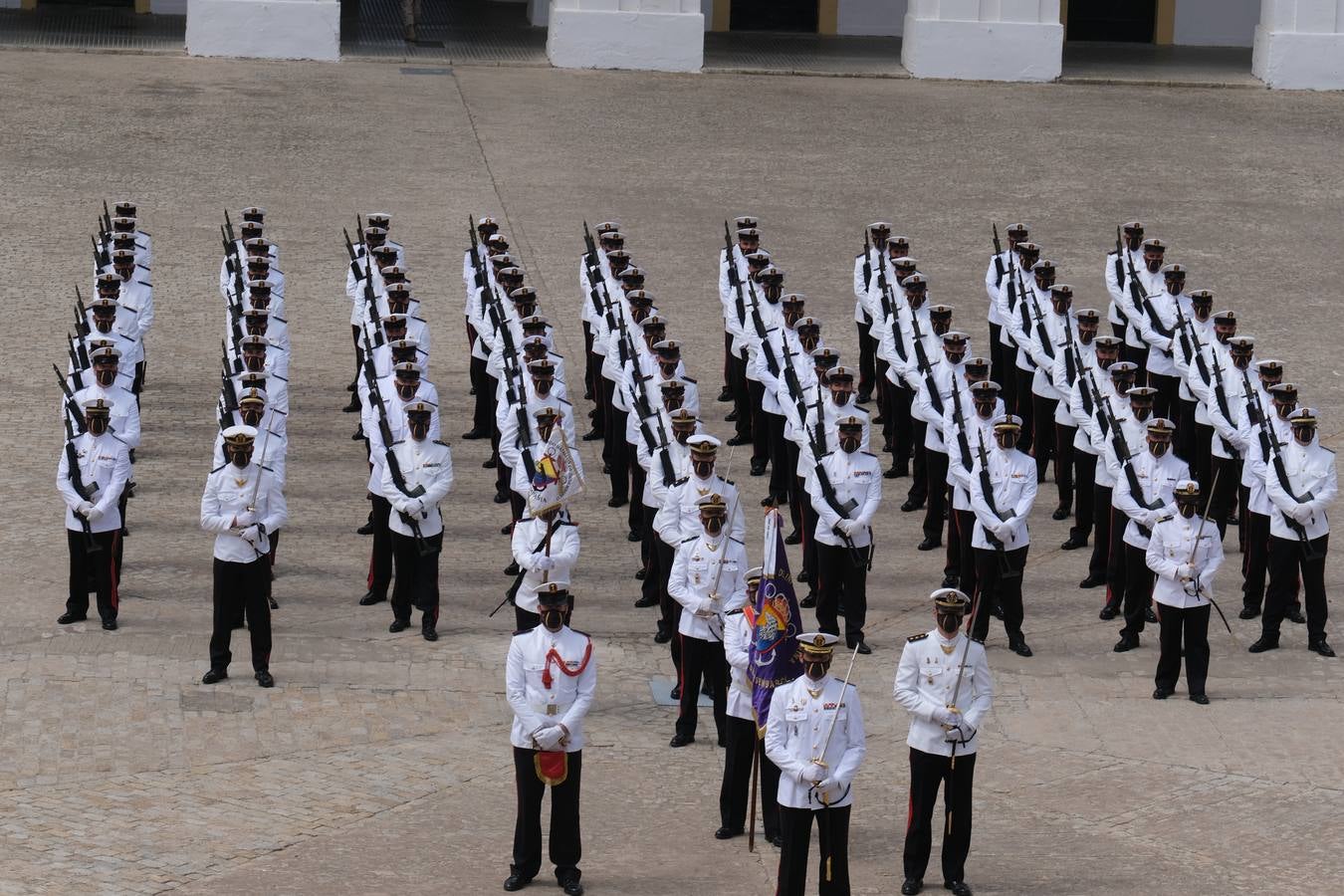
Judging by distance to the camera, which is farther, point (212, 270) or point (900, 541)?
point (212, 270)

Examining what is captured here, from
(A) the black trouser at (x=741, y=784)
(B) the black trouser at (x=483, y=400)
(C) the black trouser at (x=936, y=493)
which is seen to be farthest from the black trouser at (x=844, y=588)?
(B) the black trouser at (x=483, y=400)

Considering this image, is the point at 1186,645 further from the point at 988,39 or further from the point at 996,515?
the point at 988,39

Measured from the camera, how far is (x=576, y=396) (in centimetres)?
1638

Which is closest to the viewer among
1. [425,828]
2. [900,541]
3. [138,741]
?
[425,828]

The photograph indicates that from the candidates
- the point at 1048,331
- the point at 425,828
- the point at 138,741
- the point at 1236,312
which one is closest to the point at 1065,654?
the point at 1048,331

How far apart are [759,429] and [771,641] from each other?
17.4ft

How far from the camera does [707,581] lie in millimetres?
10828

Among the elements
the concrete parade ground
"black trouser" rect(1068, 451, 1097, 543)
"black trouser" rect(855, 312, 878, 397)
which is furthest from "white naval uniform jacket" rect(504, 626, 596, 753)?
"black trouser" rect(855, 312, 878, 397)

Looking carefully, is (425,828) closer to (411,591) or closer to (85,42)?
(411,591)

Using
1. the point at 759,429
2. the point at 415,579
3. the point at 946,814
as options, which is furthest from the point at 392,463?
the point at 946,814

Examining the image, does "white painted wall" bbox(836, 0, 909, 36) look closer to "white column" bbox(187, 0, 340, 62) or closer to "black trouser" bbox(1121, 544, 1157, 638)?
"white column" bbox(187, 0, 340, 62)

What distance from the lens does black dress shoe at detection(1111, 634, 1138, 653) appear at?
1230 cm

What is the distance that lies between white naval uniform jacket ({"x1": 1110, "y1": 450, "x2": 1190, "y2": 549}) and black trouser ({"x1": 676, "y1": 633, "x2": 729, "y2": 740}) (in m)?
2.81

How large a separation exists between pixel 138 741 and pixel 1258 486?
630cm
